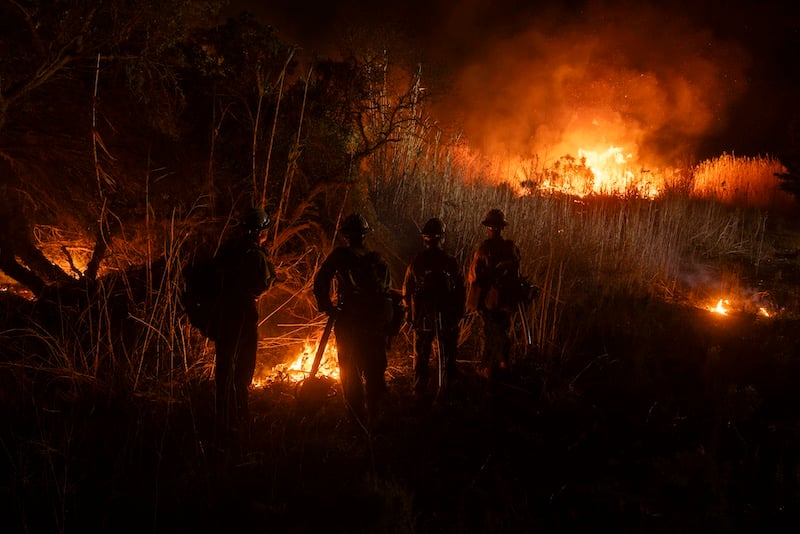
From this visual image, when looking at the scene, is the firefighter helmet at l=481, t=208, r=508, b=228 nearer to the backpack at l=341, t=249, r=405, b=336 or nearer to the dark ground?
the backpack at l=341, t=249, r=405, b=336

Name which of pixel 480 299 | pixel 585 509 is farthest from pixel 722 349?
pixel 585 509

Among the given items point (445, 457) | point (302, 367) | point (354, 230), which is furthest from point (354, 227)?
point (302, 367)

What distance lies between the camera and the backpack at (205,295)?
462 cm

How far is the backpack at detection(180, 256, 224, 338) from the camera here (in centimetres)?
462

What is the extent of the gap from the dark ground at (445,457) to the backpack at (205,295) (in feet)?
2.47

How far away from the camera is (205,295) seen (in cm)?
465

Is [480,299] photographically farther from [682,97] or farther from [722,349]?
[682,97]

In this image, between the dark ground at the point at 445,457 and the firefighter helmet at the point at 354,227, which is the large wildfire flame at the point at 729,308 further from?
the firefighter helmet at the point at 354,227

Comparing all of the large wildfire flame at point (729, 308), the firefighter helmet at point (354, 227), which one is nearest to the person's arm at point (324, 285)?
the firefighter helmet at point (354, 227)

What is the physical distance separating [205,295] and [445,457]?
2547mm

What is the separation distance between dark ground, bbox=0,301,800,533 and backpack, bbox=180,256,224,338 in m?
0.75

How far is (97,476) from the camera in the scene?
4.03 meters

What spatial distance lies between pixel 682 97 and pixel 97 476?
26.4 meters

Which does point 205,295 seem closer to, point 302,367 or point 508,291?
point 302,367
